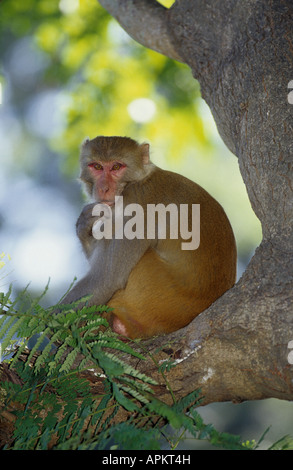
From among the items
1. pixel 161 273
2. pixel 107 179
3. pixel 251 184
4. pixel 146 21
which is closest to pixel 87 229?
pixel 107 179

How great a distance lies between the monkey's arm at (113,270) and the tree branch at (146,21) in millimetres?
1849

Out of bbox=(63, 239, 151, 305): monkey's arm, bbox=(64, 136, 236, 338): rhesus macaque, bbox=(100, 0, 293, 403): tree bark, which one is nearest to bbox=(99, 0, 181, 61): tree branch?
bbox=(100, 0, 293, 403): tree bark

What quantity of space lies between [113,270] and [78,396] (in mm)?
1204

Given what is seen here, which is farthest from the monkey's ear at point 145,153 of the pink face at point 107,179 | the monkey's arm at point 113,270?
the monkey's arm at point 113,270

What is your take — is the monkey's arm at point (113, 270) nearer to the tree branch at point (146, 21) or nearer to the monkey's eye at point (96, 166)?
the monkey's eye at point (96, 166)

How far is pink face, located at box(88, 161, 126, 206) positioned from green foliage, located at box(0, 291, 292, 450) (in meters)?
1.50

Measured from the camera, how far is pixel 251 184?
3396 millimetres

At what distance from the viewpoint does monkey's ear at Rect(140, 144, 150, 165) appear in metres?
4.49

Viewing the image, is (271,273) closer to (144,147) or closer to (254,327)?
(254,327)

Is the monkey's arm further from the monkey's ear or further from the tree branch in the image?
the tree branch

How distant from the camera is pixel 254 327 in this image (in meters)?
2.76

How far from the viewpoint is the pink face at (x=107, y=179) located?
424 centimetres
